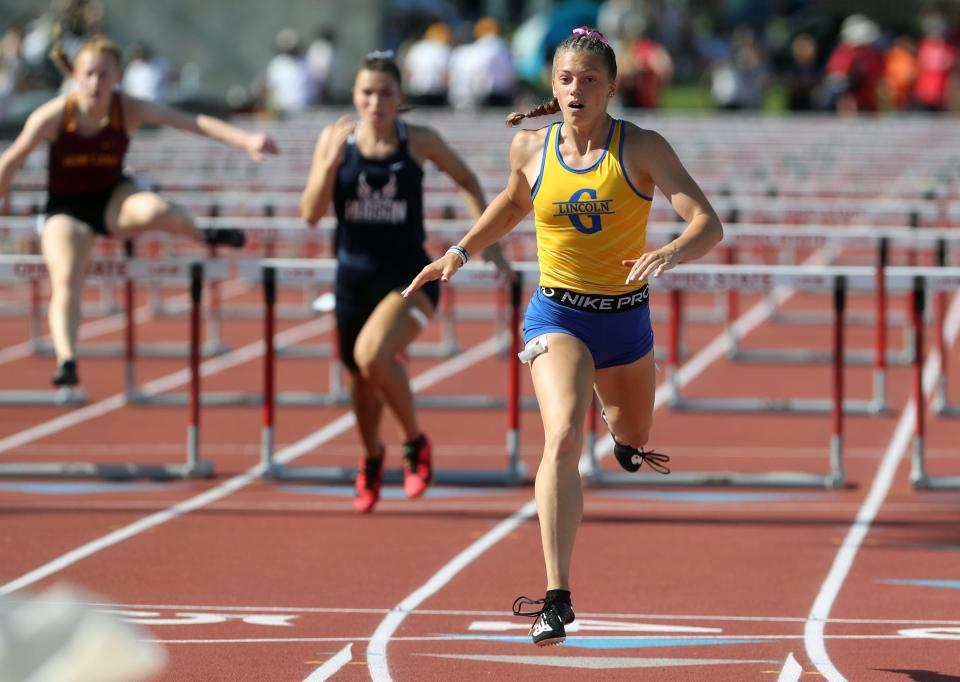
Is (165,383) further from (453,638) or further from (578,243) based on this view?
(578,243)

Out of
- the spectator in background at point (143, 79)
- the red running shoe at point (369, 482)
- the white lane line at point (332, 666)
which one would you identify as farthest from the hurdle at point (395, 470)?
the spectator in background at point (143, 79)

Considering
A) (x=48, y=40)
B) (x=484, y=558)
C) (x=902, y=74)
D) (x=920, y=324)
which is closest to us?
(x=484, y=558)

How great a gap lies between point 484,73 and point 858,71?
5749 millimetres

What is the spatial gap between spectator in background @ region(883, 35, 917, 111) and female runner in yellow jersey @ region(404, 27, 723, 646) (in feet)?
80.3

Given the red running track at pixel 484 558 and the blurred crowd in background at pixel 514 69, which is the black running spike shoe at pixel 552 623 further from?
the blurred crowd in background at pixel 514 69

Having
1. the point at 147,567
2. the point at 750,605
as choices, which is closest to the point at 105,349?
the point at 147,567

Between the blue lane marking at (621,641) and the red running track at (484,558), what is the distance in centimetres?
2

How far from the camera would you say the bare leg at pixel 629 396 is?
684 cm

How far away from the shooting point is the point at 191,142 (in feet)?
76.1

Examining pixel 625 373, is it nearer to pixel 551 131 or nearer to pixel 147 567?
pixel 551 131

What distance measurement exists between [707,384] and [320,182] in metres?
5.87

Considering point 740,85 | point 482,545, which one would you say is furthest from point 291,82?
point 482,545

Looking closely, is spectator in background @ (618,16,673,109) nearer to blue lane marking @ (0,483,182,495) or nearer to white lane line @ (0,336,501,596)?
white lane line @ (0,336,501,596)

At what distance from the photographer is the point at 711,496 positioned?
1016 centimetres
